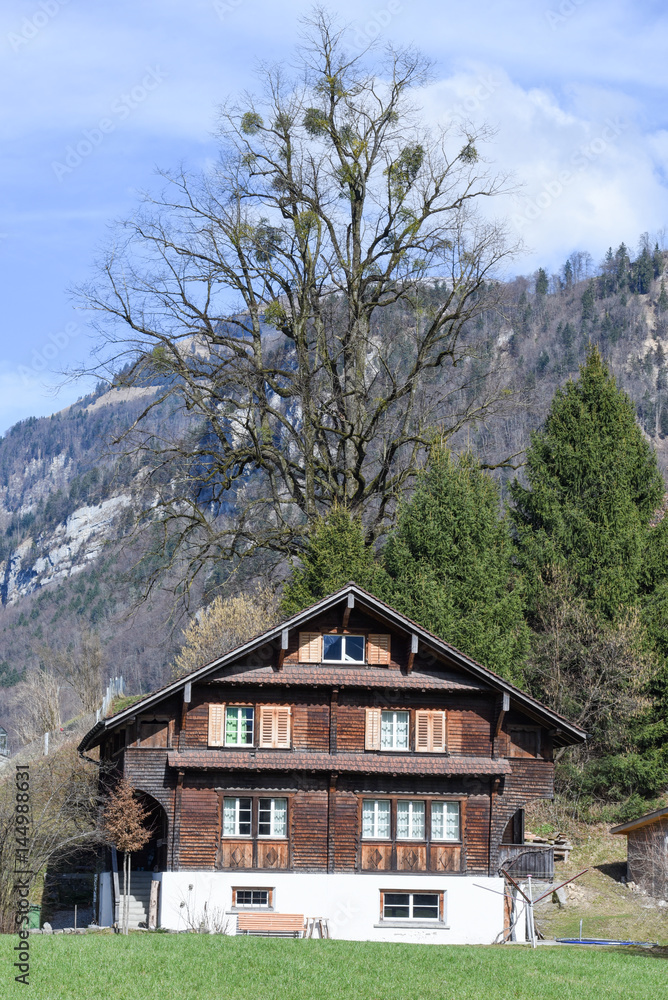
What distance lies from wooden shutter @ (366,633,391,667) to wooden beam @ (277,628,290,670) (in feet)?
8.10

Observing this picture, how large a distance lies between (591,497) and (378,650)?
15016 mm

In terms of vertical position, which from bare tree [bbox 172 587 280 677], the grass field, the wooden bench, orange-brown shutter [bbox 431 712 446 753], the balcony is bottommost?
the wooden bench

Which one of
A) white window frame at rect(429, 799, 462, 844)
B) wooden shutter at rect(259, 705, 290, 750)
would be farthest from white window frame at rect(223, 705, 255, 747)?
white window frame at rect(429, 799, 462, 844)

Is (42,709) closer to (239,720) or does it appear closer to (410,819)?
(239,720)

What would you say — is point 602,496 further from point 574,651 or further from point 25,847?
point 25,847

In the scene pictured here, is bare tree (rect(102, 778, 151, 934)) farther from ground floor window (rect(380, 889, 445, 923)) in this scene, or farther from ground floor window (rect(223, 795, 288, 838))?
ground floor window (rect(380, 889, 445, 923))

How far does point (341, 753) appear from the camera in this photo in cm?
3728

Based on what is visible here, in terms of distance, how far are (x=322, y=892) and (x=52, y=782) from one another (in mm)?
13583

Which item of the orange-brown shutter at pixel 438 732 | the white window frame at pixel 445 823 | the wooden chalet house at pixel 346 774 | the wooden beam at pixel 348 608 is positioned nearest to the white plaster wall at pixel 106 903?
the wooden chalet house at pixel 346 774

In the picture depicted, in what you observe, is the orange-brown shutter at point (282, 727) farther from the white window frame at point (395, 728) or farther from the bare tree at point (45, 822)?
the bare tree at point (45, 822)

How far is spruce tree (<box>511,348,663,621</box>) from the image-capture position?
4775 cm

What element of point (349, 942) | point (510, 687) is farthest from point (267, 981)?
point (510, 687)

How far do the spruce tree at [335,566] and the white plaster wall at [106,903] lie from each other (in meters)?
10.6

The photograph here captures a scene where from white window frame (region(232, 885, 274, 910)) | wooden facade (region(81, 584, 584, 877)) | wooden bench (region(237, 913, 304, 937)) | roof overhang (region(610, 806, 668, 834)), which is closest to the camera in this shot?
wooden bench (region(237, 913, 304, 937))
